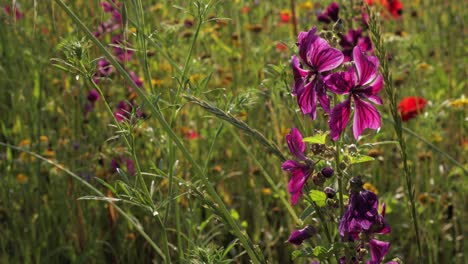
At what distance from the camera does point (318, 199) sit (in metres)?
1.31

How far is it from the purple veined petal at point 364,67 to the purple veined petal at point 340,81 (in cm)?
2

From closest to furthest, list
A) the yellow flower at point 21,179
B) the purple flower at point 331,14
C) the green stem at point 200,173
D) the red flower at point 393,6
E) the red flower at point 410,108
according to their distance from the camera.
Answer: the green stem at point 200,173, the purple flower at point 331,14, the yellow flower at point 21,179, the red flower at point 410,108, the red flower at point 393,6

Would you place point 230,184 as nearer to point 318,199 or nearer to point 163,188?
point 163,188

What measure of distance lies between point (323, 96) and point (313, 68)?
2.1 inches

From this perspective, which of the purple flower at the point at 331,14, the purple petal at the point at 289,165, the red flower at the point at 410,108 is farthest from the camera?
the red flower at the point at 410,108

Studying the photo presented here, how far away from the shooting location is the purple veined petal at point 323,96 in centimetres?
123

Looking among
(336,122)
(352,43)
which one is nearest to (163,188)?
(352,43)

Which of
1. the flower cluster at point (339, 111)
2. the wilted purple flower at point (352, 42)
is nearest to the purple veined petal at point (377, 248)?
the flower cluster at point (339, 111)

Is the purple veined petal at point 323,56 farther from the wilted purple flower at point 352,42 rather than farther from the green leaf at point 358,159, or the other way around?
the wilted purple flower at point 352,42

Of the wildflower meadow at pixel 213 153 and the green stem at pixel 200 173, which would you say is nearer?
the green stem at pixel 200 173

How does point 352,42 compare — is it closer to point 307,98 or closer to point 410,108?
point 410,108

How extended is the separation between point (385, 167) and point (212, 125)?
25.8 inches

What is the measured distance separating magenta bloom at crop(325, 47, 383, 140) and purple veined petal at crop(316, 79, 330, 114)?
16 millimetres

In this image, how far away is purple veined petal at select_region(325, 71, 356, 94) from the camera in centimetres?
120
